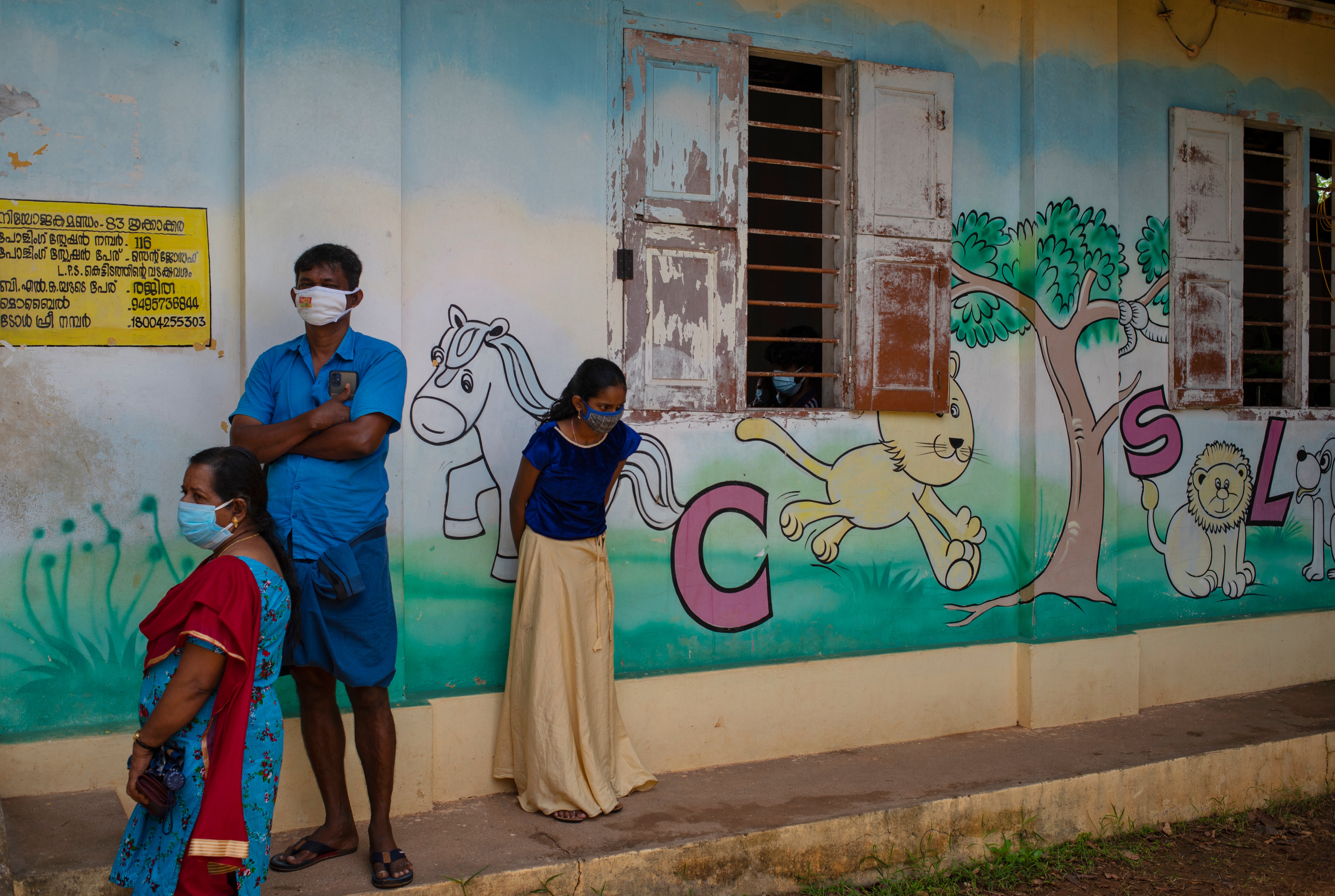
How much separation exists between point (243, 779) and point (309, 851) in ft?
3.46

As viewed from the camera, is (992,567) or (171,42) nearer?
(171,42)

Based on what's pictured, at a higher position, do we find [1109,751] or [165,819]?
[165,819]

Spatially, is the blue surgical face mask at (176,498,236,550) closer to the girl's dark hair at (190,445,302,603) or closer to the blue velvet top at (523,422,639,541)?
the girl's dark hair at (190,445,302,603)

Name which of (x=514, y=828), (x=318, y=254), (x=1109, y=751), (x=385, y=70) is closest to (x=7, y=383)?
(x=318, y=254)

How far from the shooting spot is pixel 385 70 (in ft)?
12.6

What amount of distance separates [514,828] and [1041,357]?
337cm

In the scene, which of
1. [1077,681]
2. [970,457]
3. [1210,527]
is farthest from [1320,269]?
[1077,681]

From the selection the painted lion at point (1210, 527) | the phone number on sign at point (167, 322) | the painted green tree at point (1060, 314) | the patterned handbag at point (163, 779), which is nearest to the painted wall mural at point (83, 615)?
the phone number on sign at point (167, 322)

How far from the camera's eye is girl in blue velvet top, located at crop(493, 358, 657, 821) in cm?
379

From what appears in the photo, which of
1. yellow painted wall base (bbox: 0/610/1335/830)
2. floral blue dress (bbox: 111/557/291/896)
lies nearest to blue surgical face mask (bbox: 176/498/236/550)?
floral blue dress (bbox: 111/557/291/896)

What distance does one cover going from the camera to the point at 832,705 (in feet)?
15.4

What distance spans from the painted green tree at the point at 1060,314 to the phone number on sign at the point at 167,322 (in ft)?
11.0

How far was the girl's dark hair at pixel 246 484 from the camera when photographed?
2469 mm

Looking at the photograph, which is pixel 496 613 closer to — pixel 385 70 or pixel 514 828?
pixel 514 828
